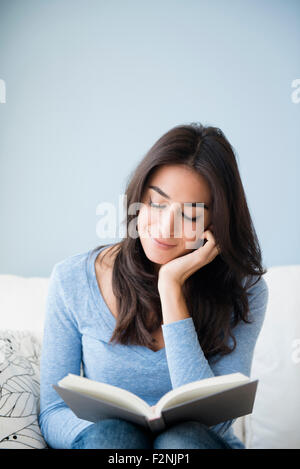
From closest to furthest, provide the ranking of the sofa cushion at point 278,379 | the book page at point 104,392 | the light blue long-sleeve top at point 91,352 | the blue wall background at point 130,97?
the book page at point 104,392, the light blue long-sleeve top at point 91,352, the sofa cushion at point 278,379, the blue wall background at point 130,97

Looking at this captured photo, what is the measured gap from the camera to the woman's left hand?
1039 mm

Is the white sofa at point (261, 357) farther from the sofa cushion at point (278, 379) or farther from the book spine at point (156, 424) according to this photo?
the book spine at point (156, 424)

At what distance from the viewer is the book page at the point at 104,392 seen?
0.70 meters

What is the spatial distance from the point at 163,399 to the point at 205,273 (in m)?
0.52

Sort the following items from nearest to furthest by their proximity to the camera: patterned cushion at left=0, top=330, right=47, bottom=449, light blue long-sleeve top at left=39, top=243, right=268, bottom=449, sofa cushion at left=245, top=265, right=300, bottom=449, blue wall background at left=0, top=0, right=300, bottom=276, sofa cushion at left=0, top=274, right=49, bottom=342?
patterned cushion at left=0, top=330, right=47, bottom=449 < light blue long-sleeve top at left=39, top=243, right=268, bottom=449 < sofa cushion at left=245, top=265, right=300, bottom=449 < sofa cushion at left=0, top=274, right=49, bottom=342 < blue wall background at left=0, top=0, right=300, bottom=276

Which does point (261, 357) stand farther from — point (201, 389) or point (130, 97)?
point (130, 97)

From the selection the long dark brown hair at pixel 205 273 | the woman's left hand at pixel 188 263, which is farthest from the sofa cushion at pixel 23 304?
the woman's left hand at pixel 188 263

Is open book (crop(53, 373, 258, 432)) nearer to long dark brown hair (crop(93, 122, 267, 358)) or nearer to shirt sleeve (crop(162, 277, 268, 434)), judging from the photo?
shirt sleeve (crop(162, 277, 268, 434))

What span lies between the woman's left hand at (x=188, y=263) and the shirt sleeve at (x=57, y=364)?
0.25 meters

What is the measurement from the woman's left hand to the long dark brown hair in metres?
0.03

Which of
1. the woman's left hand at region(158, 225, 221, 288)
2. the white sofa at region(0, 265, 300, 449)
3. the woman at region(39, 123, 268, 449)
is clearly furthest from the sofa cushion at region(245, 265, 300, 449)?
the woman's left hand at region(158, 225, 221, 288)
